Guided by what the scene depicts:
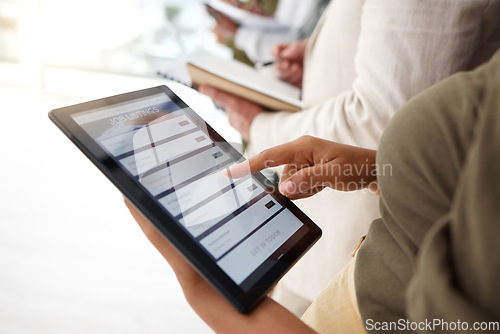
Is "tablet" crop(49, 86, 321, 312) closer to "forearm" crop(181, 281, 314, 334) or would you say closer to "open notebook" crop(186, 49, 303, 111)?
"forearm" crop(181, 281, 314, 334)

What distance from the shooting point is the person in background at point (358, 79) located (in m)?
0.55

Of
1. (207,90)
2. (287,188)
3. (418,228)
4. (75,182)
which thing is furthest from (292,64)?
(75,182)

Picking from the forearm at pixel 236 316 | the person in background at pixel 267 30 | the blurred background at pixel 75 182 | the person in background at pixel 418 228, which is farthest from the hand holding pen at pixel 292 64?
the forearm at pixel 236 316

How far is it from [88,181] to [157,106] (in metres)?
1.41

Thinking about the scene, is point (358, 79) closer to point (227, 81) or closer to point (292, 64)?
point (227, 81)

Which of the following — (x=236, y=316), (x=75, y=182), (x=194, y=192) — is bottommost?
(x=75, y=182)

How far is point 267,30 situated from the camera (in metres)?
1.41

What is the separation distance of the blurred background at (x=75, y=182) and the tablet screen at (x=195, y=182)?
8 centimetres

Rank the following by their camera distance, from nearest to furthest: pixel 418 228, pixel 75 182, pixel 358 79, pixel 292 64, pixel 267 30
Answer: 1. pixel 418 228
2. pixel 358 79
3. pixel 292 64
4. pixel 267 30
5. pixel 75 182

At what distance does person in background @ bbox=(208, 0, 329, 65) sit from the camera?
1.29 meters

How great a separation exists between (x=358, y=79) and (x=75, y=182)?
152 centimetres

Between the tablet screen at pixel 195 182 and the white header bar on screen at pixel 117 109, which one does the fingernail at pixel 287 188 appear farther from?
the white header bar on screen at pixel 117 109

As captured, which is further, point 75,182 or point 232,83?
point 75,182

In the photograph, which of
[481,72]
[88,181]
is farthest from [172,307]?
[481,72]
